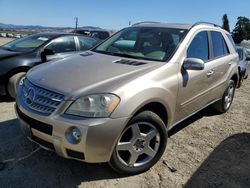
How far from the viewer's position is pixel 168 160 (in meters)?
3.64

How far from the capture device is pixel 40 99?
116 inches

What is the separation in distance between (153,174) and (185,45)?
1738 mm

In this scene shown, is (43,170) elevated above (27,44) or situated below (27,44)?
below

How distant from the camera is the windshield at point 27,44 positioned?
6.29 metres

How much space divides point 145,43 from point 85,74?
4.30 feet

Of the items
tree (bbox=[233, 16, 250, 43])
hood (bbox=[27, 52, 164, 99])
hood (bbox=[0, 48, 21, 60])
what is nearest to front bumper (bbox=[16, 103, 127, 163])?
hood (bbox=[27, 52, 164, 99])

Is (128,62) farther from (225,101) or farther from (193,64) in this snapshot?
(225,101)


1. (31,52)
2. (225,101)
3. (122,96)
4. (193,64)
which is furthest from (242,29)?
(122,96)

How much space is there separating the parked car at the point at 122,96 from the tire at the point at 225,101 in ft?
3.44

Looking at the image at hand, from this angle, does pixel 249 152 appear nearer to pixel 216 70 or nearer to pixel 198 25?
pixel 216 70

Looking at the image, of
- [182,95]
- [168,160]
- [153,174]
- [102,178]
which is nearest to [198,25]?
[182,95]

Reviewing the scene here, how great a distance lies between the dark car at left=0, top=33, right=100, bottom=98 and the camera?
222 inches

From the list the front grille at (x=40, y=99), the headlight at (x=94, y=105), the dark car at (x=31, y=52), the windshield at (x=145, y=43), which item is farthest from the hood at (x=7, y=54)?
the headlight at (x=94, y=105)

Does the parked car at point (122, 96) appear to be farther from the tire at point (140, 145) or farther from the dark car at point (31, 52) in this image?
the dark car at point (31, 52)
